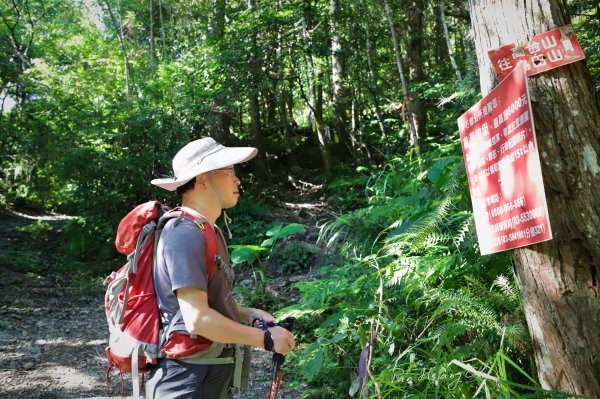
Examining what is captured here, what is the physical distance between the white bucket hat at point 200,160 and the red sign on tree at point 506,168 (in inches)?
44.4

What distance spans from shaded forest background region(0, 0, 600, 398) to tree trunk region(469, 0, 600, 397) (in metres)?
0.50

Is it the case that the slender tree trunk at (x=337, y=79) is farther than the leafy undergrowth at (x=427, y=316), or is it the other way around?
the slender tree trunk at (x=337, y=79)

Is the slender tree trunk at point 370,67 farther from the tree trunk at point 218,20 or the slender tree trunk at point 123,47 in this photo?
the slender tree trunk at point 123,47

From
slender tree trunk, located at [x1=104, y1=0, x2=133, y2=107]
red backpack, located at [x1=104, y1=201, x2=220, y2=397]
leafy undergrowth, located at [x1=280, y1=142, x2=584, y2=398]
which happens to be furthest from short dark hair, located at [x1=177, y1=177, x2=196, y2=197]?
slender tree trunk, located at [x1=104, y1=0, x2=133, y2=107]

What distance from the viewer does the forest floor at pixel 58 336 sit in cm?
536

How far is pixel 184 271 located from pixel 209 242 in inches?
7.9

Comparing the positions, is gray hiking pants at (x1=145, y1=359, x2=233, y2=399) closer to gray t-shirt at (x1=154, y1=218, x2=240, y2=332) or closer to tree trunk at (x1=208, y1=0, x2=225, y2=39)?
gray t-shirt at (x1=154, y1=218, x2=240, y2=332)

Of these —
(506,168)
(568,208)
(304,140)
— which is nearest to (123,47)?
(304,140)

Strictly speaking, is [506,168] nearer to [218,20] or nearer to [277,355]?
[277,355]

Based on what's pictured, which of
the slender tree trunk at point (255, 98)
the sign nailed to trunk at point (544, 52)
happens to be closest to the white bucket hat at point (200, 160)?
the sign nailed to trunk at point (544, 52)

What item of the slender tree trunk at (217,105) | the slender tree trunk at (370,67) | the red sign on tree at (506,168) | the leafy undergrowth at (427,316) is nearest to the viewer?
the red sign on tree at (506,168)

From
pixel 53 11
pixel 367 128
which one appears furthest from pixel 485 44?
pixel 53 11

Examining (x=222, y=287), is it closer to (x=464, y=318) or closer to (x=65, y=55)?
(x=464, y=318)

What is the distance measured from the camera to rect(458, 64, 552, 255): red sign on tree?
229 centimetres
